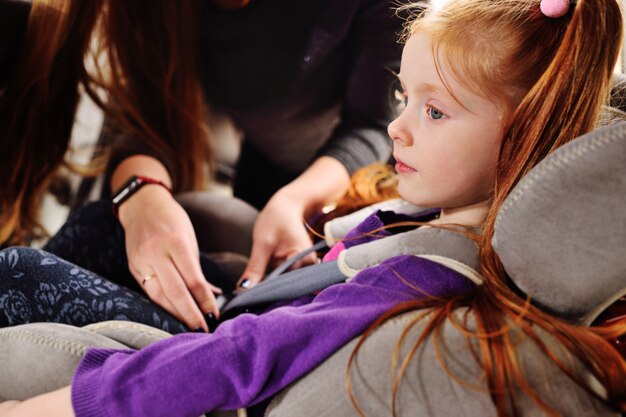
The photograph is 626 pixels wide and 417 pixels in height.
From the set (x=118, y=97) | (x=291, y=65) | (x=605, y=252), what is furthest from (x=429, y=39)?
(x=118, y=97)

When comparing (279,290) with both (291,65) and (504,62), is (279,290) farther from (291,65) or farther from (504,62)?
(291,65)

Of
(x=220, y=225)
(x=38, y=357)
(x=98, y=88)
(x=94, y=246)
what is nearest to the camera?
(x=38, y=357)

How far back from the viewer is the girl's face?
2.04ft

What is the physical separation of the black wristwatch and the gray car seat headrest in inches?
21.4

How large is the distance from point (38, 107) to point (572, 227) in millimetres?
857

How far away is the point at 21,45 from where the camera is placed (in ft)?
3.47

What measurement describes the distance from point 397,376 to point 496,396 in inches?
3.0

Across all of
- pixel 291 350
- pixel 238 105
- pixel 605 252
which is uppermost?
pixel 605 252

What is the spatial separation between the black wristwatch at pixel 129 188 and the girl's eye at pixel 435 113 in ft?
1.52

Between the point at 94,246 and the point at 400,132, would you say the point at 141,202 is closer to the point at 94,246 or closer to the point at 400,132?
the point at 94,246

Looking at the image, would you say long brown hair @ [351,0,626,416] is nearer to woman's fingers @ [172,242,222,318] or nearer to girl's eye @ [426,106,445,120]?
girl's eye @ [426,106,445,120]

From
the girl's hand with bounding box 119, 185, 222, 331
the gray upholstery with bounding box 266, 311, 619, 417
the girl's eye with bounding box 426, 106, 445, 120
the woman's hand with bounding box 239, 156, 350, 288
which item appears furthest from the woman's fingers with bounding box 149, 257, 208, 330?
the girl's eye with bounding box 426, 106, 445, 120

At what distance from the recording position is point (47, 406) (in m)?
0.58

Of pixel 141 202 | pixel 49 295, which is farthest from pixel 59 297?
pixel 141 202
